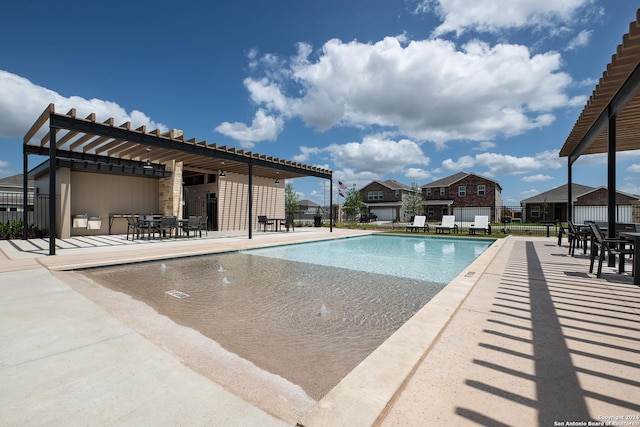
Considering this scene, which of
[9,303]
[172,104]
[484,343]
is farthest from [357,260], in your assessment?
[172,104]

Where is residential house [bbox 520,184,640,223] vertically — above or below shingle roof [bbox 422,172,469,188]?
below

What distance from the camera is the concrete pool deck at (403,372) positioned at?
1.53m

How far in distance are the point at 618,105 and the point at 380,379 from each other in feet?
23.2

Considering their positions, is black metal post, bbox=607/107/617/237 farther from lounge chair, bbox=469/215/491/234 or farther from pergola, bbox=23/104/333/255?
pergola, bbox=23/104/333/255

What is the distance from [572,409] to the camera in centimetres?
155

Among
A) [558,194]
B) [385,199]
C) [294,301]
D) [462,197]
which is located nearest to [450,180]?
[462,197]

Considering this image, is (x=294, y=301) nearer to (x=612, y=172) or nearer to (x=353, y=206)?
(x=612, y=172)

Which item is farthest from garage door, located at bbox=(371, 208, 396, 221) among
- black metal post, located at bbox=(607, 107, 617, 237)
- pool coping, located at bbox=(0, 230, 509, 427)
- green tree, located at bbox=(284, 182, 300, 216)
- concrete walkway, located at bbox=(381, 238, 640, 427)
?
concrete walkway, located at bbox=(381, 238, 640, 427)

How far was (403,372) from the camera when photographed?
6.34 feet

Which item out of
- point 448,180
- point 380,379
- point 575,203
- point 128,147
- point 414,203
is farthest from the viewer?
point 448,180

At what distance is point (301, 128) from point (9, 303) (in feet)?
94.5

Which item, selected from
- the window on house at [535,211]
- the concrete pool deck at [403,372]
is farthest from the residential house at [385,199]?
the concrete pool deck at [403,372]

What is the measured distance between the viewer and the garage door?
4297 cm

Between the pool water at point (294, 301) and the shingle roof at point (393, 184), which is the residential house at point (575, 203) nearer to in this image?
the shingle roof at point (393, 184)
